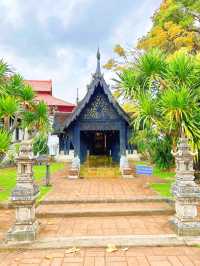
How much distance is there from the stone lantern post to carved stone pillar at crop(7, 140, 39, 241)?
286 cm

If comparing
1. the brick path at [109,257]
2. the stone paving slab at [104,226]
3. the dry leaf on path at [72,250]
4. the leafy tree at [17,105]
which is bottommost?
the brick path at [109,257]

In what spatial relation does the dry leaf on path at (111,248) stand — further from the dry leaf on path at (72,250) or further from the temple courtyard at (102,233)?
the dry leaf on path at (72,250)

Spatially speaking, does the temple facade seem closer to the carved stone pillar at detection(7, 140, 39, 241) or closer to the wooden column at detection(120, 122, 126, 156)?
the wooden column at detection(120, 122, 126, 156)

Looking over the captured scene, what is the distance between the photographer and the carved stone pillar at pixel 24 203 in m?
4.67

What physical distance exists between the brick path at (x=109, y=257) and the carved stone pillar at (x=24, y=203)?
1.17 feet

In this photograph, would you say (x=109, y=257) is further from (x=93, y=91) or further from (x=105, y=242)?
(x=93, y=91)

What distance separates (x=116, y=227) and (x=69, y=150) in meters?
16.2

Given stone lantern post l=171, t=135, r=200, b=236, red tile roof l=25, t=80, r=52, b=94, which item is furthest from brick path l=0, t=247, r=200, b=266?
red tile roof l=25, t=80, r=52, b=94

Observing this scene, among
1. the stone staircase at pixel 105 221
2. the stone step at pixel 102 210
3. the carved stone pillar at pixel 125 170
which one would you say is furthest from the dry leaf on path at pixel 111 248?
the carved stone pillar at pixel 125 170

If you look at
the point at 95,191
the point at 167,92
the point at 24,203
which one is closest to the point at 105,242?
the point at 24,203

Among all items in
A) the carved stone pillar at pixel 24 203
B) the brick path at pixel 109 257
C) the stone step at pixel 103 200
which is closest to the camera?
the brick path at pixel 109 257

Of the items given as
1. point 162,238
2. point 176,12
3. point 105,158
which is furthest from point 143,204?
point 176,12

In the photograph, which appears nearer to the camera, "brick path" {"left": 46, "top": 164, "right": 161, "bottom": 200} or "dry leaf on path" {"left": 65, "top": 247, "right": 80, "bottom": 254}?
"dry leaf on path" {"left": 65, "top": 247, "right": 80, "bottom": 254}

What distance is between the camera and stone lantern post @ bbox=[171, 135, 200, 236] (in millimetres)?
4906
